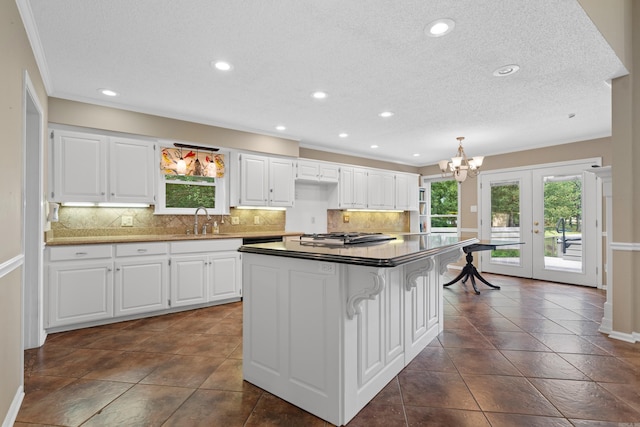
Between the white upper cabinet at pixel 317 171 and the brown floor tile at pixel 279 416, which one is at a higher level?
the white upper cabinet at pixel 317 171

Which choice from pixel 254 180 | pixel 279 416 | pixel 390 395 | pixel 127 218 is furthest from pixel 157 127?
pixel 390 395

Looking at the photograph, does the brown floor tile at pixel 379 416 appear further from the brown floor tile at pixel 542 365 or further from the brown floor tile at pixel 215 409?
the brown floor tile at pixel 542 365

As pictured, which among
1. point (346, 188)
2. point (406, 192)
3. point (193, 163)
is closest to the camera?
point (193, 163)

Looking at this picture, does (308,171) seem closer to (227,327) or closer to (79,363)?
(227,327)

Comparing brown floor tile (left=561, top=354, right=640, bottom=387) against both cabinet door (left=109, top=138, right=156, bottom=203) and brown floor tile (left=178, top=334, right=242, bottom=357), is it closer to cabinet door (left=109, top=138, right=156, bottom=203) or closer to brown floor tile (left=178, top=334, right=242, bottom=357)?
brown floor tile (left=178, top=334, right=242, bottom=357)

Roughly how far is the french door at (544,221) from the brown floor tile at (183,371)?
487 cm

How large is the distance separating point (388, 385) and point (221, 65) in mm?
2786

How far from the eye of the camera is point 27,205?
2.65m

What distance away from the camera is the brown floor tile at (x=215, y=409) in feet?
5.70

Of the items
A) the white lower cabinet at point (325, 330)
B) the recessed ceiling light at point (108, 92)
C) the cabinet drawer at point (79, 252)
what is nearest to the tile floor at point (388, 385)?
the white lower cabinet at point (325, 330)

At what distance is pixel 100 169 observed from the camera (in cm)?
354

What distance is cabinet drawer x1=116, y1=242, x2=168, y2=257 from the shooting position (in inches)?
134

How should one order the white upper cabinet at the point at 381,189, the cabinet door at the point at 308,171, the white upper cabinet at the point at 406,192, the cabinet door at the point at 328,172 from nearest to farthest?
the cabinet door at the point at 308,171, the cabinet door at the point at 328,172, the white upper cabinet at the point at 381,189, the white upper cabinet at the point at 406,192

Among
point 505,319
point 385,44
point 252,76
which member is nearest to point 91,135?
point 252,76
